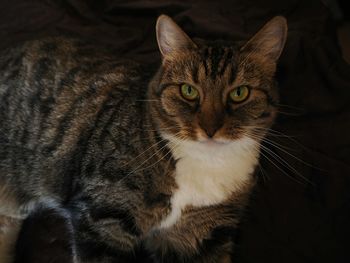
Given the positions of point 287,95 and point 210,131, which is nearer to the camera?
point 210,131

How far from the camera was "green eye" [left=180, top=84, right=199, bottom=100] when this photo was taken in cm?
105

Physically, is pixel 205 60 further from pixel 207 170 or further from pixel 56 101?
pixel 56 101

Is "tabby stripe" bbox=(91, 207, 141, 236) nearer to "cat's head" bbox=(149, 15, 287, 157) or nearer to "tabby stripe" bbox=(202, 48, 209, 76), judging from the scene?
"cat's head" bbox=(149, 15, 287, 157)

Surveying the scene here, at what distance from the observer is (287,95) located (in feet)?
5.08

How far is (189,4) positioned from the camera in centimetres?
181

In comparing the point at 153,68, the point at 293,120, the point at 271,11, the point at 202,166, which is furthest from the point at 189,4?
the point at 202,166

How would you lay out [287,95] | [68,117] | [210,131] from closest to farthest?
[210,131] → [68,117] → [287,95]

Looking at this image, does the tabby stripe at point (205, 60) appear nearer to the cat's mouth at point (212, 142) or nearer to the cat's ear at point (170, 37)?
the cat's ear at point (170, 37)

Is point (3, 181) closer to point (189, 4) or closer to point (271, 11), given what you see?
point (189, 4)

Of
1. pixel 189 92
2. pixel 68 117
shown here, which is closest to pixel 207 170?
pixel 189 92

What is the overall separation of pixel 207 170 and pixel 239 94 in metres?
0.22

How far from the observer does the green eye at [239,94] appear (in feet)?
3.41

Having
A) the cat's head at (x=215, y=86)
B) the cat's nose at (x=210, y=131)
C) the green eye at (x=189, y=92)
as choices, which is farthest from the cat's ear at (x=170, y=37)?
the cat's nose at (x=210, y=131)

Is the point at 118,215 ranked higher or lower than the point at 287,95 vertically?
lower
